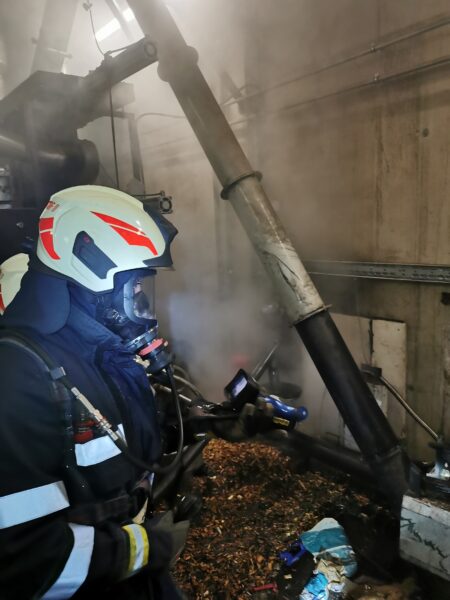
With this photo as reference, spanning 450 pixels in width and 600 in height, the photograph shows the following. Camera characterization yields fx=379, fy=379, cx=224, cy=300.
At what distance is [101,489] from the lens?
150 centimetres

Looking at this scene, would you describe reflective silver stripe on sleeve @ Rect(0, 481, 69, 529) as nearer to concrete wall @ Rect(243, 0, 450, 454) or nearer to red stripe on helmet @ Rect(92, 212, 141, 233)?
red stripe on helmet @ Rect(92, 212, 141, 233)

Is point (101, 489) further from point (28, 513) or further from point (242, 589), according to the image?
point (242, 589)

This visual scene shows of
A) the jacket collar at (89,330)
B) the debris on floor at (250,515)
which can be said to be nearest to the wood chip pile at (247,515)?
the debris on floor at (250,515)

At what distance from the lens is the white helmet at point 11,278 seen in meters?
1.77

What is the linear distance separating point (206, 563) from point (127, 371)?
1.94 metres

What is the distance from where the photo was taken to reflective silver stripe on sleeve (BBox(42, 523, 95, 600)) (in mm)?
1265

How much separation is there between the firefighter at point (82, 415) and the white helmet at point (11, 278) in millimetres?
159

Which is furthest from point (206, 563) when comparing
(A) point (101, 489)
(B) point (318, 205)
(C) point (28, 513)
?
(B) point (318, 205)

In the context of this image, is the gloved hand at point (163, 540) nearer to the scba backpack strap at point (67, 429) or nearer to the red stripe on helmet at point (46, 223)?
the scba backpack strap at point (67, 429)

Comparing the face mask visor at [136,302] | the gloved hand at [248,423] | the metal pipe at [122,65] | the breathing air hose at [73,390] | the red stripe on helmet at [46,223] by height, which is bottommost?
the gloved hand at [248,423]

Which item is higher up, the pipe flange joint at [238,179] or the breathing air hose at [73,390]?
the pipe flange joint at [238,179]

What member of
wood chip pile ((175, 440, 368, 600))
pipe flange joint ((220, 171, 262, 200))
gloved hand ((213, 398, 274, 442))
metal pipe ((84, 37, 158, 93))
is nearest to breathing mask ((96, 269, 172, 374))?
gloved hand ((213, 398, 274, 442))

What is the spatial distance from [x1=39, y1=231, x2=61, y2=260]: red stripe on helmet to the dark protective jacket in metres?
0.11

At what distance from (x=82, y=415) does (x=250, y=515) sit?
7.85 ft
